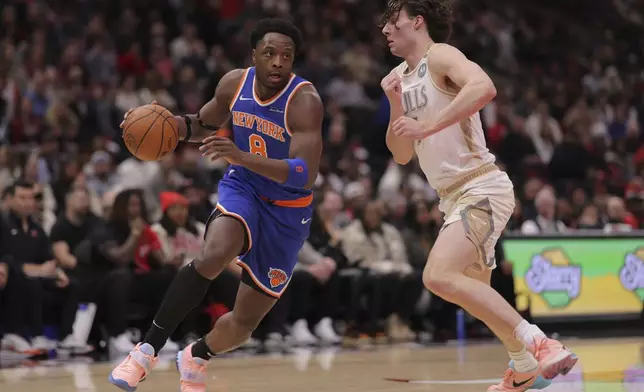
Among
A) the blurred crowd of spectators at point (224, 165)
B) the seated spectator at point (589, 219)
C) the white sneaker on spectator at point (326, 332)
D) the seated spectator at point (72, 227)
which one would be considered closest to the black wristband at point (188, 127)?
the blurred crowd of spectators at point (224, 165)

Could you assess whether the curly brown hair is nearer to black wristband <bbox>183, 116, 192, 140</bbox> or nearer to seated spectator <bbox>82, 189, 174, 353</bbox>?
black wristband <bbox>183, 116, 192, 140</bbox>

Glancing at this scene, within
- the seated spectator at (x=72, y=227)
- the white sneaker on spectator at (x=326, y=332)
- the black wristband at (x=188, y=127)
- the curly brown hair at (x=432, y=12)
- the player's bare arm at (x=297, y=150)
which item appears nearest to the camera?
the player's bare arm at (x=297, y=150)

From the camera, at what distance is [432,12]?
18.5 ft

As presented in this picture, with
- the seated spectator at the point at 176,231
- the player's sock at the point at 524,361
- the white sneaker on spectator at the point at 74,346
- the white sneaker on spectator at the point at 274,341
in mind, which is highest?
the seated spectator at the point at 176,231

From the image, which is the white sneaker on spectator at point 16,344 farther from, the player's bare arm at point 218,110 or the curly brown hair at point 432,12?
the curly brown hair at point 432,12

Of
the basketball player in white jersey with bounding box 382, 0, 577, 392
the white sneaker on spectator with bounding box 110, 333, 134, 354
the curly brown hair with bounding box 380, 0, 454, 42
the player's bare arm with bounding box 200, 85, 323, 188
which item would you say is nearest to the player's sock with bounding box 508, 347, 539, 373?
the basketball player in white jersey with bounding box 382, 0, 577, 392

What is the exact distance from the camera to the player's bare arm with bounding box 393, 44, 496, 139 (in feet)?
16.9

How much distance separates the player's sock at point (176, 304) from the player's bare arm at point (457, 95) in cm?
134

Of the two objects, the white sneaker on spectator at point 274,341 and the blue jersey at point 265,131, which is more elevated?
the blue jersey at point 265,131

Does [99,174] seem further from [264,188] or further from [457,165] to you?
[457,165]

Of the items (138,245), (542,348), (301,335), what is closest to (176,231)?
(138,245)

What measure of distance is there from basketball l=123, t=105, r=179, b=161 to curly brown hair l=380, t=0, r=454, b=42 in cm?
138

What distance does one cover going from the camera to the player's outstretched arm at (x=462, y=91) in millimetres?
5145

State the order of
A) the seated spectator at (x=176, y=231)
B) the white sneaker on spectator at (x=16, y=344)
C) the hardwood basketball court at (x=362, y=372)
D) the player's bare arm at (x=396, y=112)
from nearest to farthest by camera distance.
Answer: the player's bare arm at (x=396, y=112)
the hardwood basketball court at (x=362, y=372)
the white sneaker on spectator at (x=16, y=344)
the seated spectator at (x=176, y=231)
